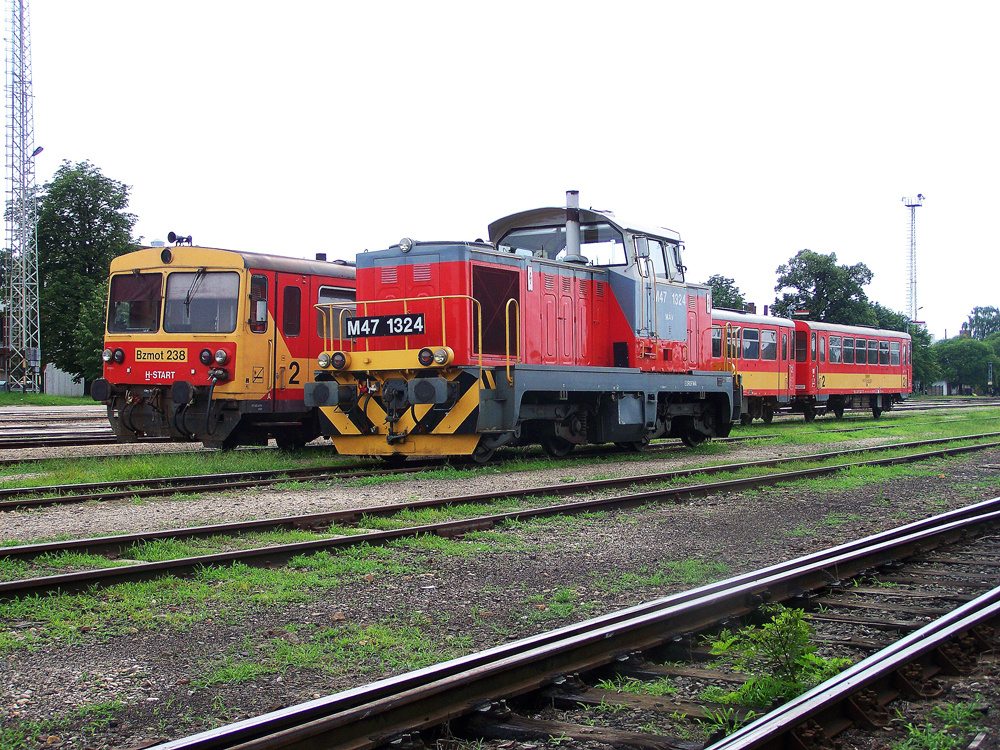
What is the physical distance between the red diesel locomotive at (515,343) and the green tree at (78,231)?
Answer: 1556 inches

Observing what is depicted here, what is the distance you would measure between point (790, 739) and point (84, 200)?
5282 cm

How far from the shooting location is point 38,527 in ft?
23.9

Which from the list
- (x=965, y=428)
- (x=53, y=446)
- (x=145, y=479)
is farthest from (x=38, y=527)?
(x=965, y=428)

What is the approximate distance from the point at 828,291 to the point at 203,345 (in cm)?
5840

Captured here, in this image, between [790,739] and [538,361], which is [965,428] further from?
[790,739]

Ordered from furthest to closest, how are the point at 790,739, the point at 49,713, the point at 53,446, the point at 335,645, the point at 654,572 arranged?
the point at 53,446 < the point at 654,572 < the point at 335,645 < the point at 49,713 < the point at 790,739

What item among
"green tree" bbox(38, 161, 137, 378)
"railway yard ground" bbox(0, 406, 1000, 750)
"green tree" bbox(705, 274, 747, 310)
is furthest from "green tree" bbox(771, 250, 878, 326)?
"railway yard ground" bbox(0, 406, 1000, 750)

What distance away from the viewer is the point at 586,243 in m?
13.6

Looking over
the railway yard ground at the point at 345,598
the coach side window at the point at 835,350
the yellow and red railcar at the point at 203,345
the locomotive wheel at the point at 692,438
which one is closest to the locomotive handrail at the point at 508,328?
the railway yard ground at the point at 345,598

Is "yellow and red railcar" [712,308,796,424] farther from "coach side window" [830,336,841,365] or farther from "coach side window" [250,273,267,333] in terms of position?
"coach side window" [250,273,267,333]

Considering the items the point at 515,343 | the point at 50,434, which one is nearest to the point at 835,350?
the point at 515,343

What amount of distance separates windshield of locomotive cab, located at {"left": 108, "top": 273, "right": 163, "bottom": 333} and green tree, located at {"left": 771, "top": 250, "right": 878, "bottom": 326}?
55.8m

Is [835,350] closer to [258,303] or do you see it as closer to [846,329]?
[846,329]

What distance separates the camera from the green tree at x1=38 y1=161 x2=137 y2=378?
46625 mm
